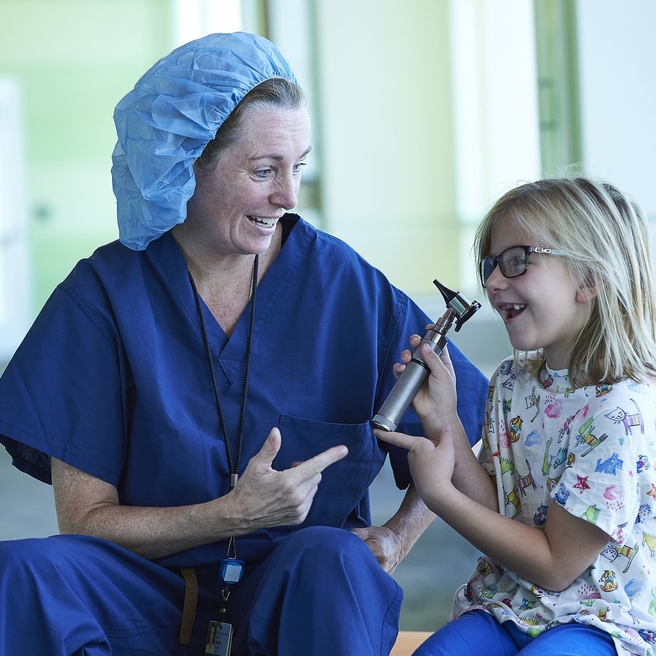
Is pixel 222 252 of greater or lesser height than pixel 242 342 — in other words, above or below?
above

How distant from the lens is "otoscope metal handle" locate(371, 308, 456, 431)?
131 centimetres

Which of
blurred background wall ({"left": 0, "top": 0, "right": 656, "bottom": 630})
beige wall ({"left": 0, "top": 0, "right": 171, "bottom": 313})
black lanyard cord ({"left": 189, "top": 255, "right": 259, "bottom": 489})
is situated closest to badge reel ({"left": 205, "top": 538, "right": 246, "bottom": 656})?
black lanyard cord ({"left": 189, "top": 255, "right": 259, "bottom": 489})

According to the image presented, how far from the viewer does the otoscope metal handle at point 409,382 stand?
1.31 m

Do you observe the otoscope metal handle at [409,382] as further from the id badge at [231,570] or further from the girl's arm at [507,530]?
the id badge at [231,570]

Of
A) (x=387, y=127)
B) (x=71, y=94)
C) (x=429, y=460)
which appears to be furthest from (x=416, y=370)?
(x=71, y=94)

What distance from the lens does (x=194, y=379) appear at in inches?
56.0

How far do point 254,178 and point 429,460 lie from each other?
19.7 inches

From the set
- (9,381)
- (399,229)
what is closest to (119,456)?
(9,381)

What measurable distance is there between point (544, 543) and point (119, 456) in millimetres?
637

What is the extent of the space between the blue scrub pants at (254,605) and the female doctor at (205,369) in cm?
1

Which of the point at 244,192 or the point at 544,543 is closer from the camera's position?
the point at 544,543

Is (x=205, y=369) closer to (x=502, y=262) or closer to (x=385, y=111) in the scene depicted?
(x=502, y=262)

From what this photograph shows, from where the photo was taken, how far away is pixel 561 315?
128 cm

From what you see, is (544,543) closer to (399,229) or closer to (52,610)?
(52,610)
